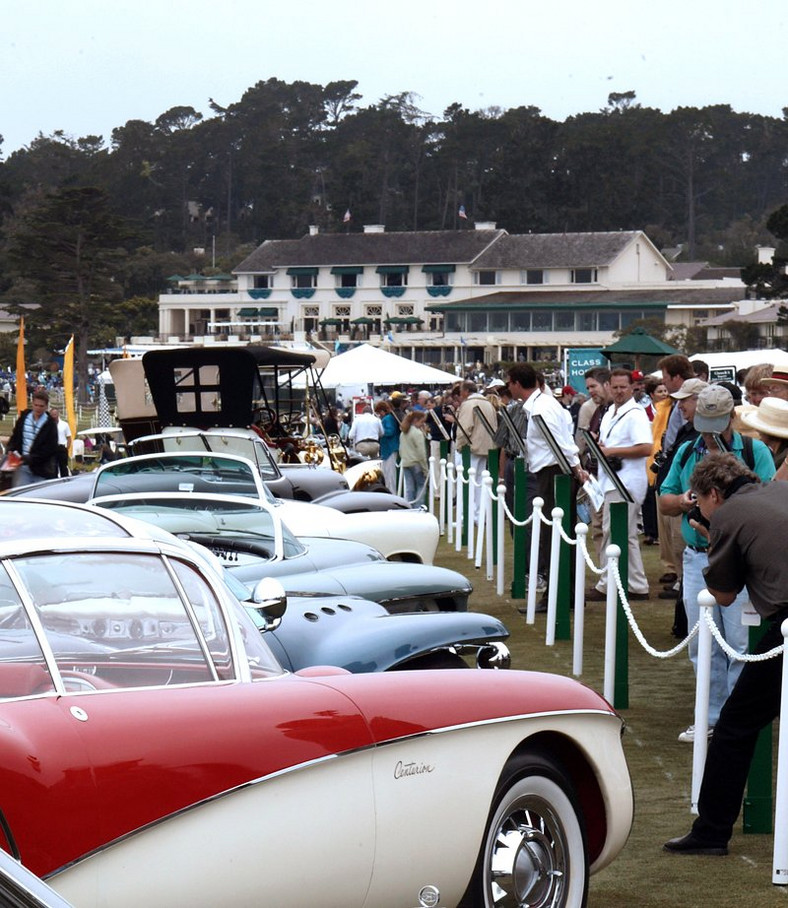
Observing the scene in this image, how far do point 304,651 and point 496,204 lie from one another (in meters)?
152

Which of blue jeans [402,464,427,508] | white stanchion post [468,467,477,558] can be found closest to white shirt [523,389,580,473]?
white stanchion post [468,467,477,558]

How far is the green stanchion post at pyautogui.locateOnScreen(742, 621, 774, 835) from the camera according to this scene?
20.7 ft

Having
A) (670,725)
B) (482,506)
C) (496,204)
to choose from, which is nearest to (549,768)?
(670,725)

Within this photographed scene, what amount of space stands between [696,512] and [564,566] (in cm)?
363

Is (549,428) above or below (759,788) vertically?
above

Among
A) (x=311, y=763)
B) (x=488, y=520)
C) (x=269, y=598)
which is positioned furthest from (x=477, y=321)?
(x=311, y=763)

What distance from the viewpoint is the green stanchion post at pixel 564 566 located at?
1121 centimetres

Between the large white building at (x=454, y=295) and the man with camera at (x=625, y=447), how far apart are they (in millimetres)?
96861

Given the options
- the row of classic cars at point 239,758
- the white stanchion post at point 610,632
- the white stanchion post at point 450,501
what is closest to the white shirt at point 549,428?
the white stanchion post at point 610,632

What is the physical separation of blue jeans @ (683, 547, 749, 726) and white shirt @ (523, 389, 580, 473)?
413 cm

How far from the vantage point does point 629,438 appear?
1230 centimetres

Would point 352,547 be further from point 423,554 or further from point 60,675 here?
point 60,675

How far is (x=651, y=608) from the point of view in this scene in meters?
12.4

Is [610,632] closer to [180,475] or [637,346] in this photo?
[180,475]
